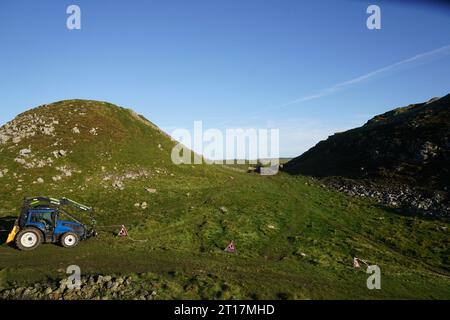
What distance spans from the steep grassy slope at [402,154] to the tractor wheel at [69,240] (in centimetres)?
4724

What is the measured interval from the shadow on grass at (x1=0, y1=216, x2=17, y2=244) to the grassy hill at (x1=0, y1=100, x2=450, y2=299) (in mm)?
262

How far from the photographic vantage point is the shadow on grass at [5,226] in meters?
28.5

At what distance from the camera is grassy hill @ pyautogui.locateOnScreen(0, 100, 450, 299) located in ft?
69.9

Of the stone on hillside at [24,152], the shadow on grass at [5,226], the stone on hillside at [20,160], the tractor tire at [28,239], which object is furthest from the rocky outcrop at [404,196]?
the stone on hillside at [24,152]

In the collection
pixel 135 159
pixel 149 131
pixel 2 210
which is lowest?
pixel 2 210

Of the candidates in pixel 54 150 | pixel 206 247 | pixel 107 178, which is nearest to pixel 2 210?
pixel 107 178

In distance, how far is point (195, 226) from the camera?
3359 cm

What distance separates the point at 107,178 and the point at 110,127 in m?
19.6

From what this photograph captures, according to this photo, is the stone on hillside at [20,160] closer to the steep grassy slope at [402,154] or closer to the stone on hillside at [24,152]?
the stone on hillside at [24,152]

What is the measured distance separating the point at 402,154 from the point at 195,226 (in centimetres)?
4929

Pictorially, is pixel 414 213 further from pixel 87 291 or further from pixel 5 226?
pixel 5 226
